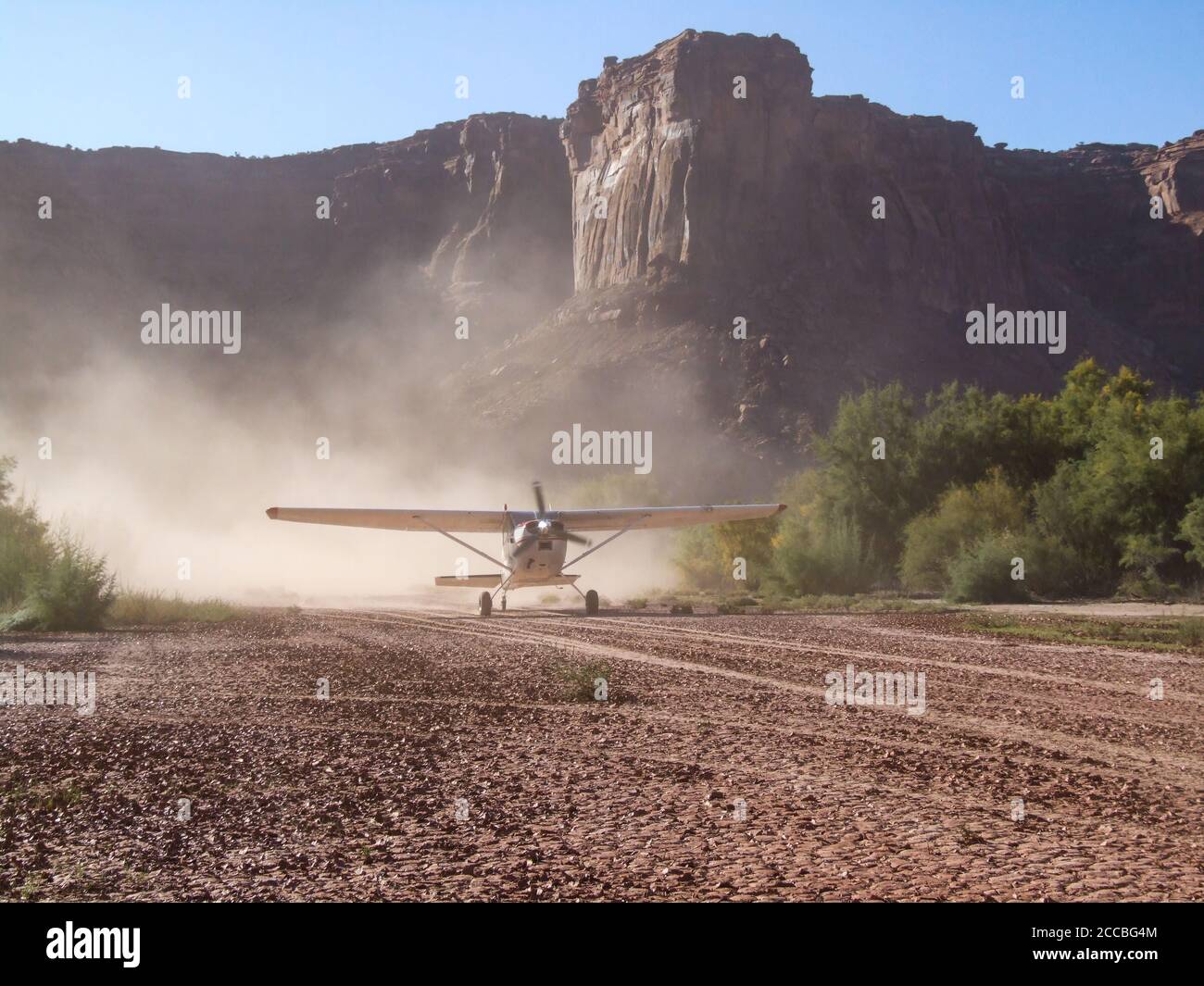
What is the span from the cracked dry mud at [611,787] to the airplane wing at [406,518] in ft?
50.6

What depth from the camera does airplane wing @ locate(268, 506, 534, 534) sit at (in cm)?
3081

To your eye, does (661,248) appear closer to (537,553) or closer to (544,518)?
(544,518)

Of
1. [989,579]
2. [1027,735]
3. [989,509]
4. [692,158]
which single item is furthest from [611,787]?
[692,158]

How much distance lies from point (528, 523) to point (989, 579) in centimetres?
1387

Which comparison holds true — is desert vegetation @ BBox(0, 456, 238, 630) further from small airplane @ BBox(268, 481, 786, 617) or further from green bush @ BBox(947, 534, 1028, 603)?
green bush @ BBox(947, 534, 1028, 603)

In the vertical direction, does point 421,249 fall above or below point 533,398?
above

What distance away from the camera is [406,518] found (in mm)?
34156

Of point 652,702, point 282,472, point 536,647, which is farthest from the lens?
point 282,472

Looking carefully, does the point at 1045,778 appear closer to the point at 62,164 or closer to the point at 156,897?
the point at 156,897

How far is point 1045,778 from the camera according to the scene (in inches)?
310

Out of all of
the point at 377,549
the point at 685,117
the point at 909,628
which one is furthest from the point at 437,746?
the point at 685,117

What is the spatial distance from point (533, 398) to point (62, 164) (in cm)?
9169

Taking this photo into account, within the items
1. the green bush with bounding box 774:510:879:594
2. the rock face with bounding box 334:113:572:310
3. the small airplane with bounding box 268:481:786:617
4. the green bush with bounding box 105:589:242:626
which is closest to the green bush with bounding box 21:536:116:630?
the green bush with bounding box 105:589:242:626

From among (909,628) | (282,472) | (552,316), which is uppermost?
(552,316)
